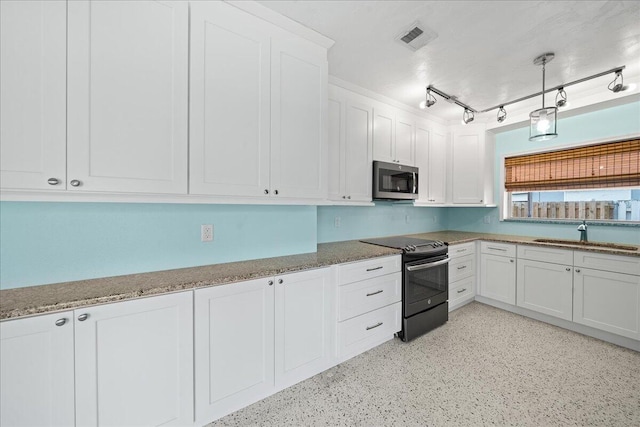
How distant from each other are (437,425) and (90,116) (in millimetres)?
2663

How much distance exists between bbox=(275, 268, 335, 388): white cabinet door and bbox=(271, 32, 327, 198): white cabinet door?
673 mm

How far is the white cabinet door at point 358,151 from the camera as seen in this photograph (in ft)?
8.75

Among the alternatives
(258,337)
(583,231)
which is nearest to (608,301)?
(583,231)

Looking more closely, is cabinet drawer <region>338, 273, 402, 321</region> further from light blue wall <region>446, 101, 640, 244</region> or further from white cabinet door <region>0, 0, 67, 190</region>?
light blue wall <region>446, 101, 640, 244</region>

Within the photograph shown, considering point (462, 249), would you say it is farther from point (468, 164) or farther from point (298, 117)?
point (298, 117)

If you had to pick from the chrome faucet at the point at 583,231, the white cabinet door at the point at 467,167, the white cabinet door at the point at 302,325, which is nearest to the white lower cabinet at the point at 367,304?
the white cabinet door at the point at 302,325

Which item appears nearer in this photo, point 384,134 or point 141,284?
point 141,284

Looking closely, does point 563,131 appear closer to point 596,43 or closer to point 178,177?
point 596,43

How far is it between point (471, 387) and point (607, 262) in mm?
1949

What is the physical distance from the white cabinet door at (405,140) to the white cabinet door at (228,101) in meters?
1.89

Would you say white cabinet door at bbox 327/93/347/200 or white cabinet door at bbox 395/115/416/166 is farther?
white cabinet door at bbox 395/115/416/166

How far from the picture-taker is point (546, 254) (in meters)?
→ 2.92

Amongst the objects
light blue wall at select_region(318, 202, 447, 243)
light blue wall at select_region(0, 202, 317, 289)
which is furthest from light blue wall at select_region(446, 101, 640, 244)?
Answer: light blue wall at select_region(0, 202, 317, 289)

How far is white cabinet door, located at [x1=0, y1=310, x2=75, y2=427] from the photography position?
1096 millimetres
